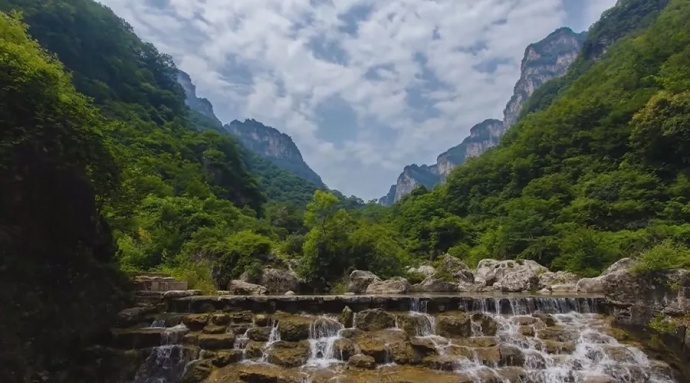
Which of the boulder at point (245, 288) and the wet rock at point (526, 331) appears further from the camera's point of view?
the boulder at point (245, 288)

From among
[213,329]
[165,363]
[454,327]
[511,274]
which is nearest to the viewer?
[165,363]

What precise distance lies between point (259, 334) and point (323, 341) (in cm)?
163

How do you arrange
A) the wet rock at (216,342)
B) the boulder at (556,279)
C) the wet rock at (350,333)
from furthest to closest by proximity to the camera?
the boulder at (556,279) < the wet rock at (350,333) < the wet rock at (216,342)

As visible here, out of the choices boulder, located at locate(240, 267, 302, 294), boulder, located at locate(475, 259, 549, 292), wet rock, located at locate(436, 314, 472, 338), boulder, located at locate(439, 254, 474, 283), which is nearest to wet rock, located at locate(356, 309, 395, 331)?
wet rock, located at locate(436, 314, 472, 338)

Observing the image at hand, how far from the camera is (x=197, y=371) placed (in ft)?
31.7

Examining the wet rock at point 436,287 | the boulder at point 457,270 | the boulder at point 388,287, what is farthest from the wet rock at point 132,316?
the boulder at point 457,270

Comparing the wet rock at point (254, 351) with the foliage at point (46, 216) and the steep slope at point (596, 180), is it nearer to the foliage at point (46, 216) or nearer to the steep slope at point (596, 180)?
the foliage at point (46, 216)

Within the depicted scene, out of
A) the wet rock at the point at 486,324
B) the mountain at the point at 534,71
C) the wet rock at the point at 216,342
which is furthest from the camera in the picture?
the mountain at the point at 534,71

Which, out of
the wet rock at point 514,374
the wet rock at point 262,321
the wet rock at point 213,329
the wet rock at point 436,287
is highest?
the wet rock at point 436,287

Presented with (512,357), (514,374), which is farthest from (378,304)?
(514,374)

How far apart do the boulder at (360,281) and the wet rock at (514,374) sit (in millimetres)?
9315

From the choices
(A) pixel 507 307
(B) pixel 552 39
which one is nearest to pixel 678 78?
(A) pixel 507 307

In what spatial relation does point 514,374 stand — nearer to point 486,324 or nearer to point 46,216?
point 486,324

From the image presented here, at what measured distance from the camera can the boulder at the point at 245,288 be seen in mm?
18200
